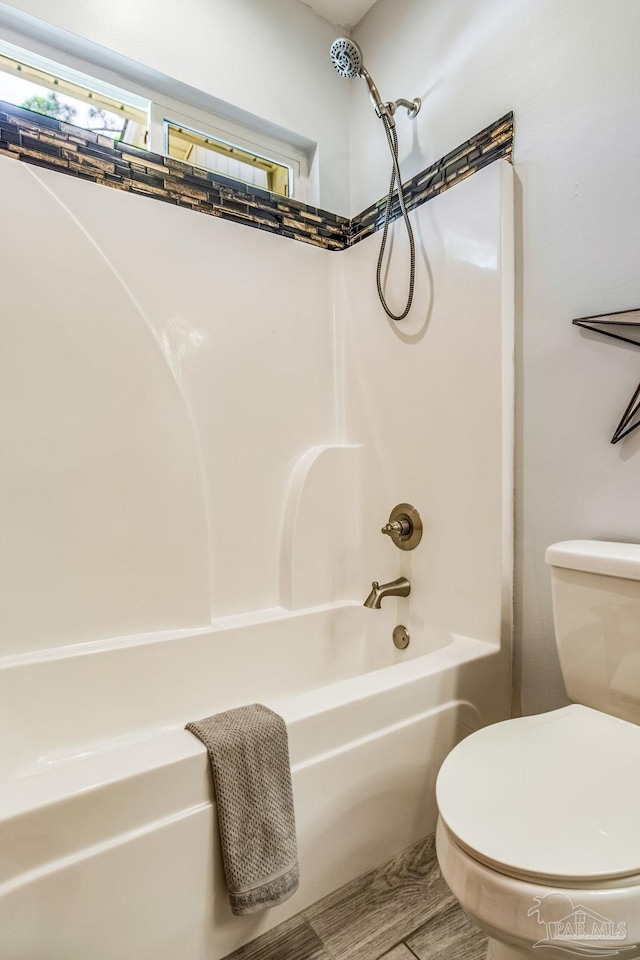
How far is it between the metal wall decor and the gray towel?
1.06 metres

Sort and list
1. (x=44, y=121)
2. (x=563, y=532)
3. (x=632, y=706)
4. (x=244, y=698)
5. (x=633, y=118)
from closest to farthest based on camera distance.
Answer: (x=632, y=706)
(x=633, y=118)
(x=563, y=532)
(x=44, y=121)
(x=244, y=698)

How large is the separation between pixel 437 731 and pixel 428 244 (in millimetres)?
1508

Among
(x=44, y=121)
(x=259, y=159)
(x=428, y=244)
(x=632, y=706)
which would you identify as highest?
(x=259, y=159)

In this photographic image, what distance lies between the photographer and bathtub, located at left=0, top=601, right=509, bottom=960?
32.8 inches

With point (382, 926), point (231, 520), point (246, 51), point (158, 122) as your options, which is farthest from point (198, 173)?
point (382, 926)

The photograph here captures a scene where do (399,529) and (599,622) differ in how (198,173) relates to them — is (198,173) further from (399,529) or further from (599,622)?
(599,622)

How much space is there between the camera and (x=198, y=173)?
1.81 m

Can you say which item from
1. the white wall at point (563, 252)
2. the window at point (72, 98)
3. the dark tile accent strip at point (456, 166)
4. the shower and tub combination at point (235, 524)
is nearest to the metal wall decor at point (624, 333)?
the white wall at point (563, 252)

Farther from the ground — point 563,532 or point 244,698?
point 563,532

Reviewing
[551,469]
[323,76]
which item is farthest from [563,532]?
[323,76]

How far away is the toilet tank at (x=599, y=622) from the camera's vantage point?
108 cm

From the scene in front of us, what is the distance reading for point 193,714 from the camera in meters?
1.59

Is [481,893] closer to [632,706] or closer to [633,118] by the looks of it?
[632,706]

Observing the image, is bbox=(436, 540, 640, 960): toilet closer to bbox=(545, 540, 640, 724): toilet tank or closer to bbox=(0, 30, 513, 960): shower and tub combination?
bbox=(545, 540, 640, 724): toilet tank
